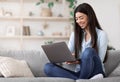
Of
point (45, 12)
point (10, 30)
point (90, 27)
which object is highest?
point (90, 27)

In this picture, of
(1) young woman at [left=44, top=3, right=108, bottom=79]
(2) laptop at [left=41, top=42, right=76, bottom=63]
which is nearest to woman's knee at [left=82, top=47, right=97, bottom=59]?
(1) young woman at [left=44, top=3, right=108, bottom=79]

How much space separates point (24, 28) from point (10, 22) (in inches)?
11.8

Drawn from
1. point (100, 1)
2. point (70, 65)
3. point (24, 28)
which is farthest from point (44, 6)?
point (70, 65)

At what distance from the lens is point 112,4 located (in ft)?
16.0

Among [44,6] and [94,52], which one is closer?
[94,52]

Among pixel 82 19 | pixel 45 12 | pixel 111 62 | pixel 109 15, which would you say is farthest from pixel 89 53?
pixel 109 15

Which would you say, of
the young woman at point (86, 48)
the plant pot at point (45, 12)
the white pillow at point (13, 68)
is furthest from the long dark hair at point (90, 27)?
the plant pot at point (45, 12)

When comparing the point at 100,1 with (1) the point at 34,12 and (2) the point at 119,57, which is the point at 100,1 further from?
(2) the point at 119,57

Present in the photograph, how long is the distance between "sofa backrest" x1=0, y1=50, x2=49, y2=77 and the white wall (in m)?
2.35

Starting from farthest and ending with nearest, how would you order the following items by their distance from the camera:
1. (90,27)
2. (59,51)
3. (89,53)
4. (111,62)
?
1. (111,62)
2. (90,27)
3. (59,51)
4. (89,53)

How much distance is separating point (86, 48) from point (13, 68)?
2.44 ft

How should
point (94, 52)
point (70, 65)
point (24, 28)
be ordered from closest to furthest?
point (94, 52)
point (70, 65)
point (24, 28)

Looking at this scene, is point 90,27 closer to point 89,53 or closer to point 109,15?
point 89,53

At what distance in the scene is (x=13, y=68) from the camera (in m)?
2.49
